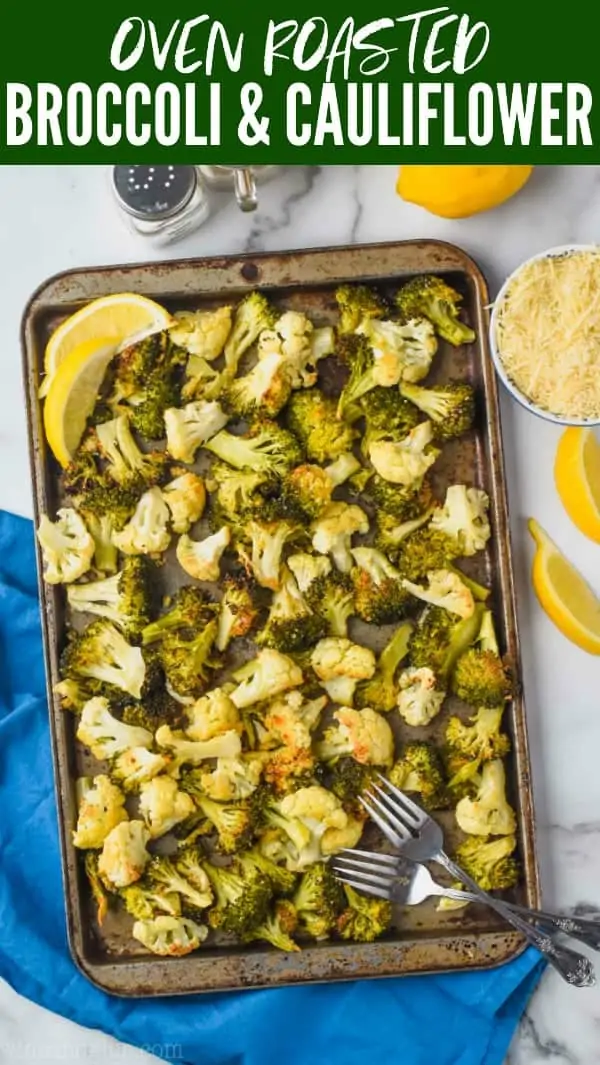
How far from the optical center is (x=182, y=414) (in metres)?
2.95

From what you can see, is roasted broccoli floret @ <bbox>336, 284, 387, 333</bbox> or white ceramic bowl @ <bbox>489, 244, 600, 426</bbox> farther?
roasted broccoli floret @ <bbox>336, 284, 387, 333</bbox>

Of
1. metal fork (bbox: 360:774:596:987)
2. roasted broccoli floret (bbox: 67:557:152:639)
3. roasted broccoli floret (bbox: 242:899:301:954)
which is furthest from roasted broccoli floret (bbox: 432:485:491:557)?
roasted broccoli floret (bbox: 242:899:301:954)

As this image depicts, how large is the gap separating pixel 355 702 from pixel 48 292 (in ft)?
3.87

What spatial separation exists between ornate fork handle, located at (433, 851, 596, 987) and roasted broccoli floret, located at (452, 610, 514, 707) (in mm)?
359

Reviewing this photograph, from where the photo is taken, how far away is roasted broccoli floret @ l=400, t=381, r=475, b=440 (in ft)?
9.55

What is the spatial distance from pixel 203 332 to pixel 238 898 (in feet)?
4.18

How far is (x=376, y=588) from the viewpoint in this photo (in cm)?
292

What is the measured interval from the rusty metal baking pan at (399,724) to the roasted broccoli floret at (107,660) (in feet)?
0.16

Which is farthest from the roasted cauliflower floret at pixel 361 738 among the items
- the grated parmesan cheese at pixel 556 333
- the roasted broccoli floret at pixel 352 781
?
the grated parmesan cheese at pixel 556 333

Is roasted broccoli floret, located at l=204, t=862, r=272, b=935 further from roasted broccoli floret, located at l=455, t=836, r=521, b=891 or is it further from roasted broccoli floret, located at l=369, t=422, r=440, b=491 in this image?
roasted broccoli floret, located at l=369, t=422, r=440, b=491

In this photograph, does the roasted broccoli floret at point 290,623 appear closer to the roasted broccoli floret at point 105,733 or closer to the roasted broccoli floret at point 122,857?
the roasted broccoli floret at point 105,733

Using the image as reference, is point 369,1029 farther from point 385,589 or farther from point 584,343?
point 584,343

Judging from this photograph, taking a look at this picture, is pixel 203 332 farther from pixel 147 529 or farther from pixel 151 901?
pixel 151 901

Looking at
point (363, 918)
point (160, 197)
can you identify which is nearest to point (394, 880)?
point (363, 918)
